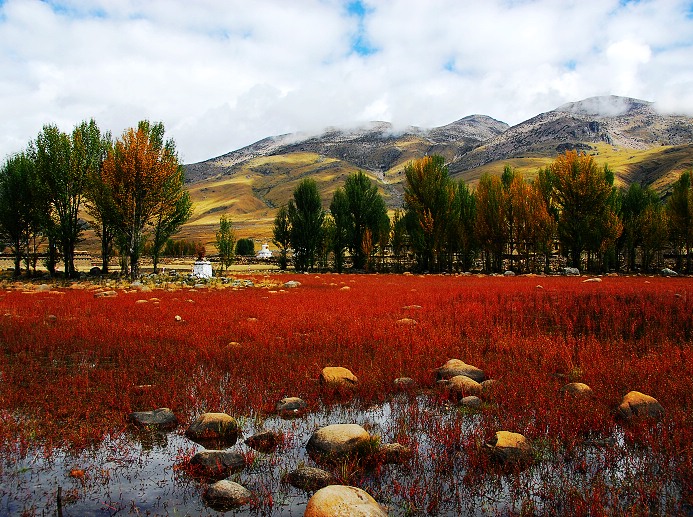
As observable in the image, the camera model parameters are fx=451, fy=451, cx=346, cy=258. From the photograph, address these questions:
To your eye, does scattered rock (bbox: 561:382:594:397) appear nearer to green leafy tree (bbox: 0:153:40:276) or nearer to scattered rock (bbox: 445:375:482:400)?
scattered rock (bbox: 445:375:482:400)

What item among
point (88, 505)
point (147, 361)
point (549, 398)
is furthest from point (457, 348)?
point (88, 505)

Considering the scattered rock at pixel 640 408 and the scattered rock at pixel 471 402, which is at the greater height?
the scattered rock at pixel 640 408

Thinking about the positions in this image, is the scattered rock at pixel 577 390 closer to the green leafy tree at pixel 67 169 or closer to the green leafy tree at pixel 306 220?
the green leafy tree at pixel 67 169

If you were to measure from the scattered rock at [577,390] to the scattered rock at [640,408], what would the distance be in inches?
25.8

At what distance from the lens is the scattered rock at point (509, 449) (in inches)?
179

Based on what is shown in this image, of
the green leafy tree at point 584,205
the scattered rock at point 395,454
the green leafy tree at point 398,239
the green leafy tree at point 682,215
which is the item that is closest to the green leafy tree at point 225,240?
the green leafy tree at point 398,239

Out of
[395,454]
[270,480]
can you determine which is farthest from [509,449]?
[270,480]

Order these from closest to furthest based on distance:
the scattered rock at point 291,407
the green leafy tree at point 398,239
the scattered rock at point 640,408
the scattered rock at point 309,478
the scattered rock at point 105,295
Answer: the scattered rock at point 309,478, the scattered rock at point 640,408, the scattered rock at point 291,407, the scattered rock at point 105,295, the green leafy tree at point 398,239

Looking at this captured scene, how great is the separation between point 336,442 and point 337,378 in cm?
246

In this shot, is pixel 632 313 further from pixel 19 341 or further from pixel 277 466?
pixel 19 341

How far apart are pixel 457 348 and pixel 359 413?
406cm

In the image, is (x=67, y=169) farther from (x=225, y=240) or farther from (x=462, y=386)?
(x=462, y=386)

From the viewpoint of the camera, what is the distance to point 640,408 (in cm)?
568

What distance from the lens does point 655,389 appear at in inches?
262
